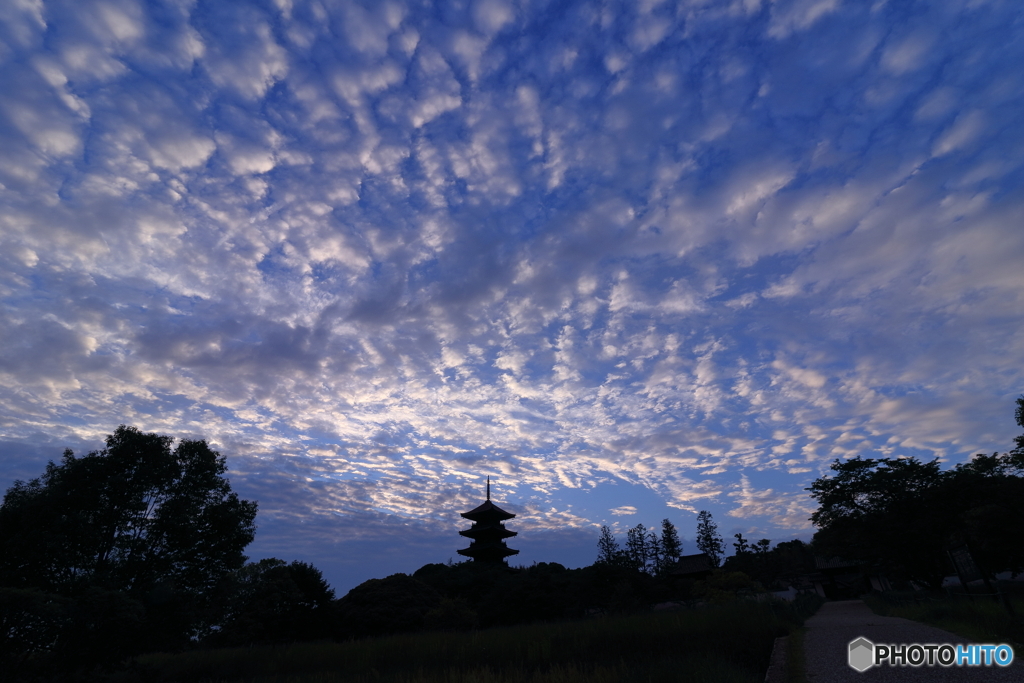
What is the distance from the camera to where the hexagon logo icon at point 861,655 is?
37.1 ft

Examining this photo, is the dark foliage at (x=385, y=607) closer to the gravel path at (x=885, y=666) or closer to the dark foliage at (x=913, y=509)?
the gravel path at (x=885, y=666)

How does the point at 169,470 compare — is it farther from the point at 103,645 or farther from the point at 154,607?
the point at 103,645

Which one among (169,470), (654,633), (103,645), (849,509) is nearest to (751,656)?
(654,633)

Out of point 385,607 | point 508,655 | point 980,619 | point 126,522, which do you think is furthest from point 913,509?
point 126,522

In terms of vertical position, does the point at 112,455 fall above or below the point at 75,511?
above

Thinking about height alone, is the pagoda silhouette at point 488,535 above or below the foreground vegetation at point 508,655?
above

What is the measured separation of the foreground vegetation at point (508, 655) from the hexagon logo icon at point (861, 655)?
2.01 metres

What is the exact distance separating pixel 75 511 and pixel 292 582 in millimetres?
11894

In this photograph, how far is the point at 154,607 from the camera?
57.3 feet

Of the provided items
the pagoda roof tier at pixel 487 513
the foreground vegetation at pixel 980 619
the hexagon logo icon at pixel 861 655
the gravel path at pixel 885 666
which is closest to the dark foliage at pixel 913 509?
the foreground vegetation at pixel 980 619

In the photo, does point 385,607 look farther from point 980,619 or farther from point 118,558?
point 980,619

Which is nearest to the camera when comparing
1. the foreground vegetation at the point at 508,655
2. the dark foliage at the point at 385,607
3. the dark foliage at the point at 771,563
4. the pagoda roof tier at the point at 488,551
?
the foreground vegetation at the point at 508,655

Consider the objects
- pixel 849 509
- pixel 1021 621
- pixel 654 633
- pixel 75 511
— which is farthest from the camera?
pixel 849 509

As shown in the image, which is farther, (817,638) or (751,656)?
(817,638)
